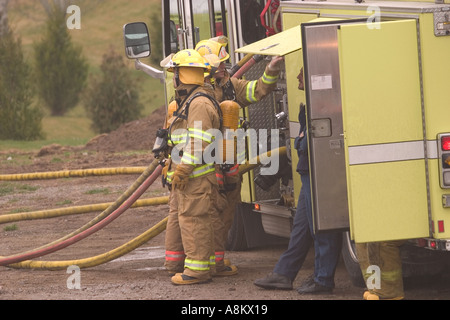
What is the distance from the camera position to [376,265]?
718 centimetres

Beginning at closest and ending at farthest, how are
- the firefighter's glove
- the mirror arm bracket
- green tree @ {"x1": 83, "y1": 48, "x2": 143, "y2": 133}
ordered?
1. the firefighter's glove
2. the mirror arm bracket
3. green tree @ {"x1": 83, "y1": 48, "x2": 143, "y2": 133}

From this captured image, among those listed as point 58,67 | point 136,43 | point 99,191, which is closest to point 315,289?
point 136,43

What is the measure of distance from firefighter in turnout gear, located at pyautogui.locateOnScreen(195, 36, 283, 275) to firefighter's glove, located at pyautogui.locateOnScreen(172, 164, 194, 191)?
1.69ft

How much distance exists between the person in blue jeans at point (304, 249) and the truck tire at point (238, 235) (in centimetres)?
168

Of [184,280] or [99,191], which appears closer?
[184,280]

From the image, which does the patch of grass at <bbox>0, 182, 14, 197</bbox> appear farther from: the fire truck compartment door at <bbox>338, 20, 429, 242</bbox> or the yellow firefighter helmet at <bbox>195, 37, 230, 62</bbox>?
the fire truck compartment door at <bbox>338, 20, 429, 242</bbox>

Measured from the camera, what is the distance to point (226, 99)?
340 inches

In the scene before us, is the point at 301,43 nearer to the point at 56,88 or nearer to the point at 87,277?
the point at 87,277

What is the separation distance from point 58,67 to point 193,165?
22.6m

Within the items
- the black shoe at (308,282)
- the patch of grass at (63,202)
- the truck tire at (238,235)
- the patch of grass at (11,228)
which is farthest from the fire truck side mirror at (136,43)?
the patch of grass at (63,202)

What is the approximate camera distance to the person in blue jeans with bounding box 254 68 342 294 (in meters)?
7.61

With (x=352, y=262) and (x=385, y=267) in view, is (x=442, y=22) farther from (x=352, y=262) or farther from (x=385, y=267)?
(x=352, y=262)

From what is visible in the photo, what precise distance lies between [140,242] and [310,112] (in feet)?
8.69

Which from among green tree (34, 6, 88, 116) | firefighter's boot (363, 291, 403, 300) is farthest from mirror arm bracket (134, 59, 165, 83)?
green tree (34, 6, 88, 116)
